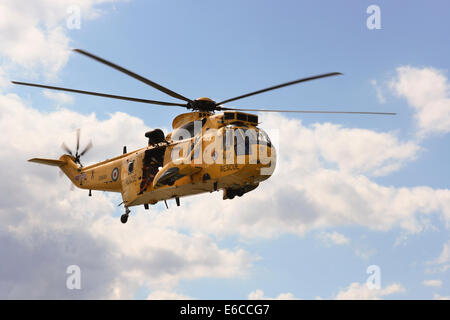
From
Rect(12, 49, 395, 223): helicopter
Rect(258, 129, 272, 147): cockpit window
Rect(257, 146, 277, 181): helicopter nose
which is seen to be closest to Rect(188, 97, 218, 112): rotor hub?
Rect(12, 49, 395, 223): helicopter

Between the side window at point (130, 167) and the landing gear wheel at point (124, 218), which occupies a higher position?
the side window at point (130, 167)

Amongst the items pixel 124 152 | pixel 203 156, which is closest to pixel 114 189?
pixel 124 152

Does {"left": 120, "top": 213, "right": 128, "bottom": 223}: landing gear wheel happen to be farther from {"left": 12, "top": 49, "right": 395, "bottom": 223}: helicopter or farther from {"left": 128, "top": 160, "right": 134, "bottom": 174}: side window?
{"left": 128, "top": 160, "right": 134, "bottom": 174}: side window

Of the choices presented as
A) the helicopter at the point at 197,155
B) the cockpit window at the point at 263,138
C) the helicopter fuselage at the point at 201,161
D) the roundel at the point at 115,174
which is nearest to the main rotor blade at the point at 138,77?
the helicopter at the point at 197,155

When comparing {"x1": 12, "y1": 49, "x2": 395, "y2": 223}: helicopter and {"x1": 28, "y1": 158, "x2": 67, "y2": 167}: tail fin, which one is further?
{"x1": 28, "y1": 158, "x2": 67, "y2": 167}: tail fin

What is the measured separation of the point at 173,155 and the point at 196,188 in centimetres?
234

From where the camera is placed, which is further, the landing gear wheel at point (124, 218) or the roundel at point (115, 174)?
the roundel at point (115, 174)

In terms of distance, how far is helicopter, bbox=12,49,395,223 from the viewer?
63.7 feet

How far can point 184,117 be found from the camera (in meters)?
23.3

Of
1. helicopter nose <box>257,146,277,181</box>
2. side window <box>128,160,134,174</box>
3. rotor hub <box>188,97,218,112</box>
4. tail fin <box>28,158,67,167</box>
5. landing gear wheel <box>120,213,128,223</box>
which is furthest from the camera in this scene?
tail fin <box>28,158,67,167</box>

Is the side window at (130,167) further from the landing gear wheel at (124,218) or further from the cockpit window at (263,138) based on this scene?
the cockpit window at (263,138)

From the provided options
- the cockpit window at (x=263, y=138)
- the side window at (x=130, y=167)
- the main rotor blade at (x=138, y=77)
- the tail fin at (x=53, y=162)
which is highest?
the tail fin at (x=53, y=162)

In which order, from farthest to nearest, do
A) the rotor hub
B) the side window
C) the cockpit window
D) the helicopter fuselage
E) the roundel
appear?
1. the roundel
2. the side window
3. the rotor hub
4. the cockpit window
5. the helicopter fuselage

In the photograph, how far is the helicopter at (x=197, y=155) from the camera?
63.7 feet
